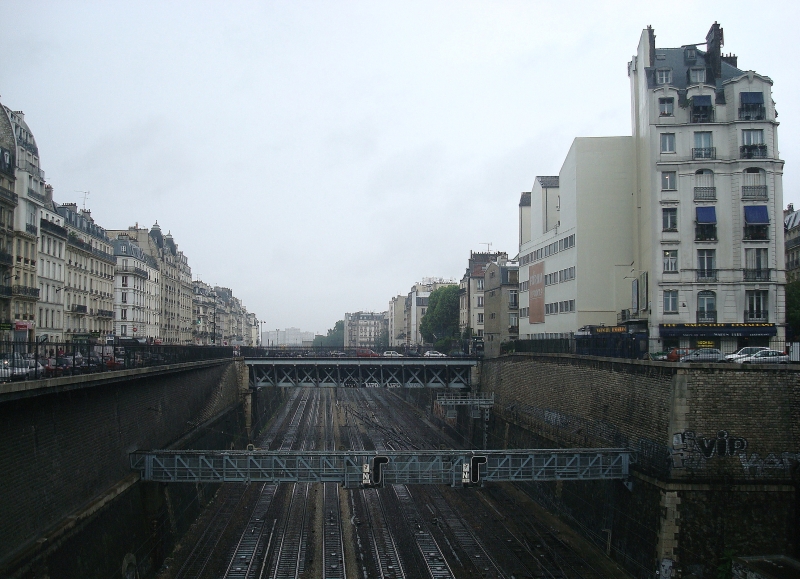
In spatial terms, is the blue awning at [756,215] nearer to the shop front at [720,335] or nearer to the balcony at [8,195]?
the shop front at [720,335]

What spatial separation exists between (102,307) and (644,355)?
65652 millimetres

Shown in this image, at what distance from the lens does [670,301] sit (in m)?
46.8

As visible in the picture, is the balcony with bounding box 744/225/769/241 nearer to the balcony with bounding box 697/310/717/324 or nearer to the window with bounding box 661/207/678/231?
the window with bounding box 661/207/678/231

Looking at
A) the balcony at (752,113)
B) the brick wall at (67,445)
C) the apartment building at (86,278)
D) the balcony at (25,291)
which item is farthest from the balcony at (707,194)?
the apartment building at (86,278)

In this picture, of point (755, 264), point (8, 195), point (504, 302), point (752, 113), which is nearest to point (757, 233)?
point (755, 264)

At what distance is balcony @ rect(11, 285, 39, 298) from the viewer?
52381 mm

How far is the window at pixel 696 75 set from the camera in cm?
5041

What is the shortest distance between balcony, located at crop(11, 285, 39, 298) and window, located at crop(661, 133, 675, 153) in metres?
47.6

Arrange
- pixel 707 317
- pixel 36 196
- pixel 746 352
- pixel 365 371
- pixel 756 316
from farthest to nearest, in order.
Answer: pixel 365 371 < pixel 36 196 < pixel 707 317 < pixel 756 316 < pixel 746 352

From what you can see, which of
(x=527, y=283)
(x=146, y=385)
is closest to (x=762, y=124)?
(x=527, y=283)

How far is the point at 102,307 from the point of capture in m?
80.3

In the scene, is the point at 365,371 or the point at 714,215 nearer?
the point at 714,215

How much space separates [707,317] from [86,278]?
61.4m

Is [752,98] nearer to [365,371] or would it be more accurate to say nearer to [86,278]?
[365,371]
